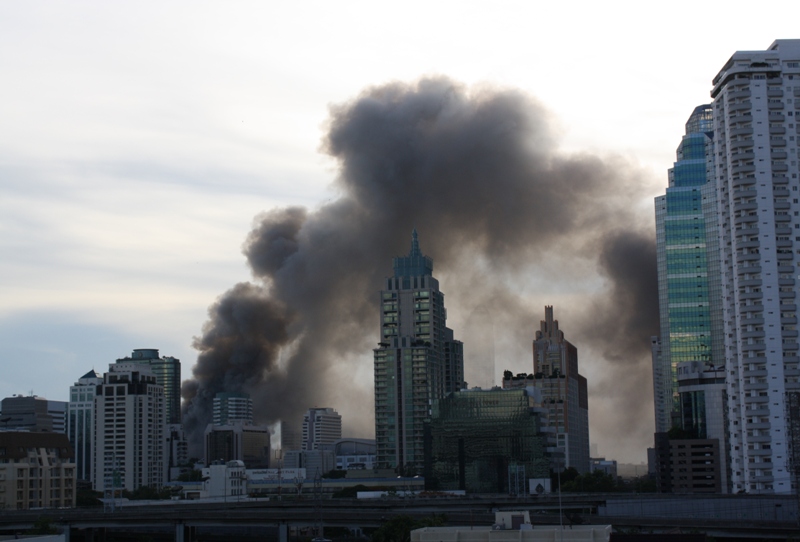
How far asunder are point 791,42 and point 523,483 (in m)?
87.7

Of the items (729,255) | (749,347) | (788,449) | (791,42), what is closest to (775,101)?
(791,42)

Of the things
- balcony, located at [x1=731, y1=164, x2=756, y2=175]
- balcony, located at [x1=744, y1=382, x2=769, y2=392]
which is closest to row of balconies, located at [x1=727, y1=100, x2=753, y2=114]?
balcony, located at [x1=731, y1=164, x2=756, y2=175]

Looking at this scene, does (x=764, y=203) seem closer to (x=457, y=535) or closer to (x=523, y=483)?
(x=523, y=483)

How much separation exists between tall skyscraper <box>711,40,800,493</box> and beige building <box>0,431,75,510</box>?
90.4m

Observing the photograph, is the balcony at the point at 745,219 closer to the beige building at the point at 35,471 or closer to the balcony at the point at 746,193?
the balcony at the point at 746,193

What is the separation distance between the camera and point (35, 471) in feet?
523

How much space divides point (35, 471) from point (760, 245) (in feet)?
324

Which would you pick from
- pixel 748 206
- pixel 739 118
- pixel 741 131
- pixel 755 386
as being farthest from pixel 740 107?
pixel 755 386

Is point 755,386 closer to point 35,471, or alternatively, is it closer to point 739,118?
point 739,118

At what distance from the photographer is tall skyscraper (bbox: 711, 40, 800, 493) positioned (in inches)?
5231

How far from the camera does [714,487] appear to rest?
182375mm

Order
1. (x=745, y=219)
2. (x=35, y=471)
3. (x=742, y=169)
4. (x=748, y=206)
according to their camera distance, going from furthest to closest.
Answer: (x=35, y=471)
(x=742, y=169)
(x=748, y=206)
(x=745, y=219)

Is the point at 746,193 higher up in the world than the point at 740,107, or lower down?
lower down

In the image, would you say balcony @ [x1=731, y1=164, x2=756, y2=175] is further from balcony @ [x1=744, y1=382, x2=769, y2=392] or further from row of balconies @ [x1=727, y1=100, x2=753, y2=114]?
balcony @ [x1=744, y1=382, x2=769, y2=392]
